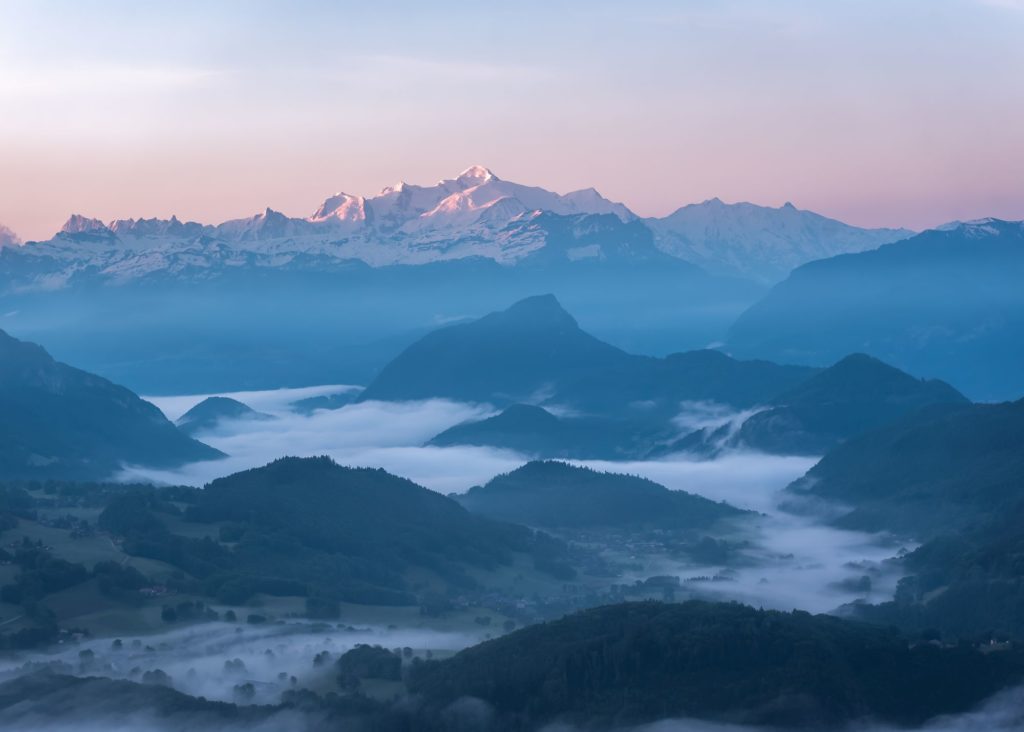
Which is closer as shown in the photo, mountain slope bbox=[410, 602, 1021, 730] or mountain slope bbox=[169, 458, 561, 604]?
mountain slope bbox=[410, 602, 1021, 730]

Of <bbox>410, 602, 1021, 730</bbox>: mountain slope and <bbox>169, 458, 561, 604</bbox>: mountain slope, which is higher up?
<bbox>169, 458, 561, 604</bbox>: mountain slope

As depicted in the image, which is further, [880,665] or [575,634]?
[575,634]

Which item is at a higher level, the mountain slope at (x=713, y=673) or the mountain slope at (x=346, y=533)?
the mountain slope at (x=346, y=533)

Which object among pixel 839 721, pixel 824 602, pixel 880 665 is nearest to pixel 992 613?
pixel 824 602

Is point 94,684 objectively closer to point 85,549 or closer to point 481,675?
point 481,675

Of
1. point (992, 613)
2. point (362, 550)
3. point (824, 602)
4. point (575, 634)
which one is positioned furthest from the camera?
point (362, 550)

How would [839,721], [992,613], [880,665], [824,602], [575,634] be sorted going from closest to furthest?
[839,721] < [880,665] < [575,634] < [992,613] < [824,602]

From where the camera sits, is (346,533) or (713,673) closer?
(713,673)

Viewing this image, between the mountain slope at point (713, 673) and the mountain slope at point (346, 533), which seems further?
the mountain slope at point (346, 533)

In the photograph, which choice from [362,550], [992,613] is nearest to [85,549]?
[362,550]

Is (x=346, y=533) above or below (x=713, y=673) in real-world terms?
above
